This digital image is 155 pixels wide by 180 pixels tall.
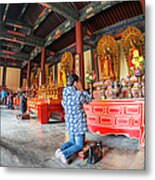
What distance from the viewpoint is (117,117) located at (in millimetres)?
1804

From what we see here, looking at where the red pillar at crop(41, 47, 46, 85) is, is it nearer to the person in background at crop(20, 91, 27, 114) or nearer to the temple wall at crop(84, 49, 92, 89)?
the person in background at crop(20, 91, 27, 114)

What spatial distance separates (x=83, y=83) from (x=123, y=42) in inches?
19.1

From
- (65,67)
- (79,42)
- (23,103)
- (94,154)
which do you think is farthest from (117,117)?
(23,103)

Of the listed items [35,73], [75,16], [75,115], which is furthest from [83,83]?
[75,16]

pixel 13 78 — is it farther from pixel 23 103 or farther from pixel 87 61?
pixel 87 61

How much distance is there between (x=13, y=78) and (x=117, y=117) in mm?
1003

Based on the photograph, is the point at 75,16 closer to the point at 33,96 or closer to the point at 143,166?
the point at 33,96

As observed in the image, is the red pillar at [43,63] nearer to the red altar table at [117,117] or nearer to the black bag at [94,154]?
the red altar table at [117,117]

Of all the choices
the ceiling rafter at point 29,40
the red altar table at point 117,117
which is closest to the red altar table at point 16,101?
the ceiling rafter at point 29,40

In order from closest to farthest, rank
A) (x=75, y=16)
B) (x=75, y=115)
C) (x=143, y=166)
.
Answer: (x=143, y=166)
(x=75, y=115)
(x=75, y=16)

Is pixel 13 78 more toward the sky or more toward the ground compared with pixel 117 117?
more toward the sky

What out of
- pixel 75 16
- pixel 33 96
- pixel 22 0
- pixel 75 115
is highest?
pixel 22 0

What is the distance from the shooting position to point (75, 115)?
1890 millimetres

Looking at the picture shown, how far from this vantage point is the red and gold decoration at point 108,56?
73.8 inches
